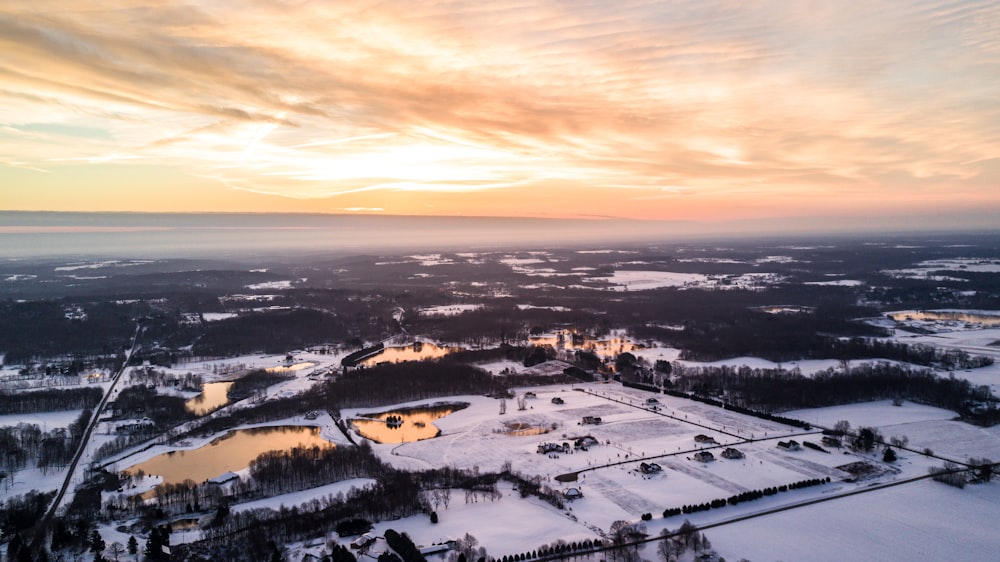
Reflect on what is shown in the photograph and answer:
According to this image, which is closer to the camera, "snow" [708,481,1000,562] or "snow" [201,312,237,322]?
"snow" [708,481,1000,562]

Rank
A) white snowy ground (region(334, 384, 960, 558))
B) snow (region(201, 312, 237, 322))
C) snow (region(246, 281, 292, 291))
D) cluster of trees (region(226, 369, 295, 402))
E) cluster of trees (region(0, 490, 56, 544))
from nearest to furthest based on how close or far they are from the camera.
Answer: cluster of trees (region(0, 490, 56, 544))
white snowy ground (region(334, 384, 960, 558))
cluster of trees (region(226, 369, 295, 402))
snow (region(201, 312, 237, 322))
snow (region(246, 281, 292, 291))

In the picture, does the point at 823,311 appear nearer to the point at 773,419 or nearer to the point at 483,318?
the point at 483,318

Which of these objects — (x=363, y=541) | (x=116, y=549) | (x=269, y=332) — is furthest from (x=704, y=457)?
(x=269, y=332)

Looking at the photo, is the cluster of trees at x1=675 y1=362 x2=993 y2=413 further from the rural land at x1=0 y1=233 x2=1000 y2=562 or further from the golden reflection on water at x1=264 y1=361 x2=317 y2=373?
the golden reflection on water at x1=264 y1=361 x2=317 y2=373

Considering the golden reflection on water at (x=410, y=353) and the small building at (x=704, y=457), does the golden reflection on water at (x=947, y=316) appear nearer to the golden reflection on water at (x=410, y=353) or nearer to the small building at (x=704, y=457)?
the golden reflection on water at (x=410, y=353)

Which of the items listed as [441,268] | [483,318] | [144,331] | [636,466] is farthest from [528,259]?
[636,466]

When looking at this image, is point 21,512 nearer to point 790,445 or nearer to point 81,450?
point 81,450

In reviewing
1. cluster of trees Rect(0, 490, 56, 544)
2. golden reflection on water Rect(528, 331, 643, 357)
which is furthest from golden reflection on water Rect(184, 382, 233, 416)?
golden reflection on water Rect(528, 331, 643, 357)
